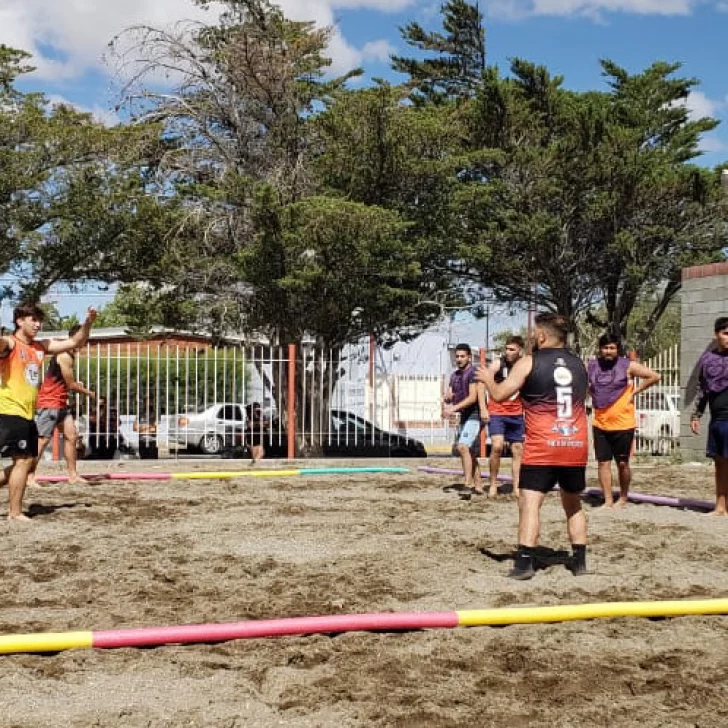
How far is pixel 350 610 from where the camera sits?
18.4 ft

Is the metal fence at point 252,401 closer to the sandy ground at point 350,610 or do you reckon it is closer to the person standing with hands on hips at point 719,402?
the sandy ground at point 350,610

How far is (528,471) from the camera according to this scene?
6590 millimetres

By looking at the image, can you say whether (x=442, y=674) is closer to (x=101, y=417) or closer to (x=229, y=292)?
(x=101, y=417)

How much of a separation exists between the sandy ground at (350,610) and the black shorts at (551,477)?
1.98 ft

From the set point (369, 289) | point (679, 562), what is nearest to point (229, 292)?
point (369, 289)

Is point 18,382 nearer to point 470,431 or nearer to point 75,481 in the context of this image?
point 75,481

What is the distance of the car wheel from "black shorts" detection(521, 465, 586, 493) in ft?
40.3

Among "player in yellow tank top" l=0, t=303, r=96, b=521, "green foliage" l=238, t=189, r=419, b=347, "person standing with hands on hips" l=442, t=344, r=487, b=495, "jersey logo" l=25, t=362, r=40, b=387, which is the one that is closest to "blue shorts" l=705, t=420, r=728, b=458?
"person standing with hands on hips" l=442, t=344, r=487, b=495

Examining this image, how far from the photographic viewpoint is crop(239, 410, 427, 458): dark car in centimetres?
1834

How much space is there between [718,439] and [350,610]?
523cm

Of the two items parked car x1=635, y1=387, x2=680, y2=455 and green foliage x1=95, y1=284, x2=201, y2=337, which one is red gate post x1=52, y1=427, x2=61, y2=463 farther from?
parked car x1=635, y1=387, x2=680, y2=455

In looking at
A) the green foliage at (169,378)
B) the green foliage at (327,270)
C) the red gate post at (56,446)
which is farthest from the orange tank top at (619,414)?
the green foliage at (327,270)

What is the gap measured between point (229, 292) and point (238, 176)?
2.86 metres

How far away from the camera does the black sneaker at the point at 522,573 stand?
645 centimetres
